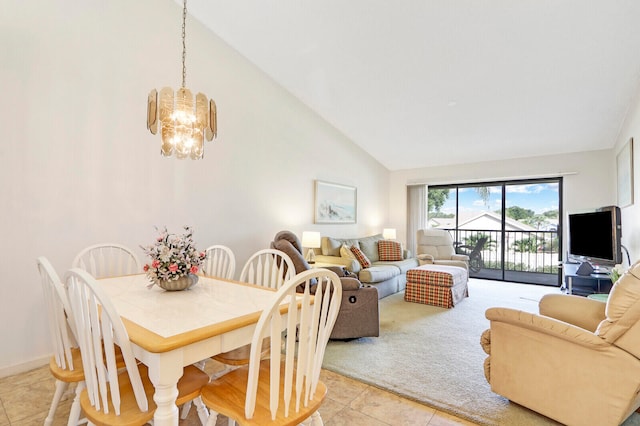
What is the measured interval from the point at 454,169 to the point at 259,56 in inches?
163

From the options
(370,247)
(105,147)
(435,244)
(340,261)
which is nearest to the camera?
(105,147)

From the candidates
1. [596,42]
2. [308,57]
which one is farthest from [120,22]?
[596,42]

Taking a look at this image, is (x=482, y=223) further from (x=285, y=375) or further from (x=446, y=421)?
(x=285, y=375)

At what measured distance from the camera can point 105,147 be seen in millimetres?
2893

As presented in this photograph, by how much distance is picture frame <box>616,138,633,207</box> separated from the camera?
3.37 m

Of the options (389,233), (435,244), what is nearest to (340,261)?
(389,233)

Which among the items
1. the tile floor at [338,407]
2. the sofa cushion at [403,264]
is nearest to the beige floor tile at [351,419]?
the tile floor at [338,407]

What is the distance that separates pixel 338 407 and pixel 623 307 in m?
1.58

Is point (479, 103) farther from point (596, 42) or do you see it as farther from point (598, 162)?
point (598, 162)

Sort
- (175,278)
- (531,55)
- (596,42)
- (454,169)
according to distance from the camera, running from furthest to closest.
→ 1. (454,169)
2. (531,55)
3. (596,42)
4. (175,278)

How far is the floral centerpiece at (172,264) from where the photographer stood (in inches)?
72.2

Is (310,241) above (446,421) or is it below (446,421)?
above

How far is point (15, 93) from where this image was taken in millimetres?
2441

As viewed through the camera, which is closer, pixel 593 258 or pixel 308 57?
pixel 593 258
